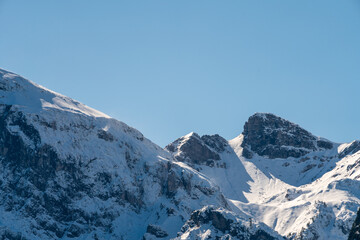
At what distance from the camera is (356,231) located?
396 feet
